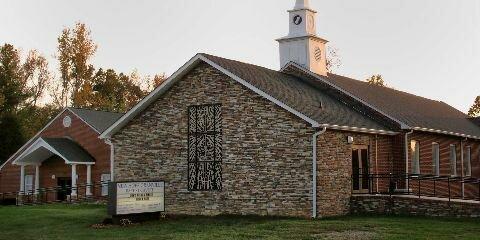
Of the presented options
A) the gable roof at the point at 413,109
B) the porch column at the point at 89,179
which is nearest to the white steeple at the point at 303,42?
the gable roof at the point at 413,109

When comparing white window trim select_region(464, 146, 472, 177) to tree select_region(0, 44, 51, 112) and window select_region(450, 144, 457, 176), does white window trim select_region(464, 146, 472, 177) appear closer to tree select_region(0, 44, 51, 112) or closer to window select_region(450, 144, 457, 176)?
window select_region(450, 144, 457, 176)

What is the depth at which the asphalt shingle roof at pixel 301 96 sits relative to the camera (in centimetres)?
2501

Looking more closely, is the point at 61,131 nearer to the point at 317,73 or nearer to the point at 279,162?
the point at 317,73

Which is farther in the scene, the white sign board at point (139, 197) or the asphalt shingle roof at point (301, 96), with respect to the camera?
the asphalt shingle roof at point (301, 96)

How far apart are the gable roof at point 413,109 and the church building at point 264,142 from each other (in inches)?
8.4

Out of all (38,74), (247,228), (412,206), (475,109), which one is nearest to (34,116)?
(38,74)

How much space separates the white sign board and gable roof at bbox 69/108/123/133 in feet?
61.2

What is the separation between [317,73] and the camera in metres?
32.5

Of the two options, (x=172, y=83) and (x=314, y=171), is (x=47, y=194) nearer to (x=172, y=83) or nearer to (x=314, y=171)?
(x=172, y=83)

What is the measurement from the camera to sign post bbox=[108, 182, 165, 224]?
2289cm

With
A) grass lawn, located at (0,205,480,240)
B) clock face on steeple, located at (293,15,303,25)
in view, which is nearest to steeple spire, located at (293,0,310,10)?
clock face on steeple, located at (293,15,303,25)

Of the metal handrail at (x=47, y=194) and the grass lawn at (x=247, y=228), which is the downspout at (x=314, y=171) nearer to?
the grass lawn at (x=247, y=228)

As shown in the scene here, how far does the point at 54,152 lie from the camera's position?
133 ft

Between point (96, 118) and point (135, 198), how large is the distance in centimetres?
2182
